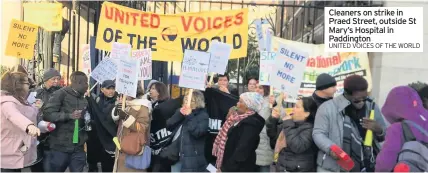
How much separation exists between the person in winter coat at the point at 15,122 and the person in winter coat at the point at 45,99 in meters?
0.93

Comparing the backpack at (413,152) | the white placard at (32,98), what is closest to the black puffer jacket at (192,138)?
the white placard at (32,98)

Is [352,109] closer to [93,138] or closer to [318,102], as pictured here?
[318,102]

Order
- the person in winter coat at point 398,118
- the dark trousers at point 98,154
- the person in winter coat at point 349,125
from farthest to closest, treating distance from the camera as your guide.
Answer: the dark trousers at point 98,154 → the person in winter coat at point 349,125 → the person in winter coat at point 398,118

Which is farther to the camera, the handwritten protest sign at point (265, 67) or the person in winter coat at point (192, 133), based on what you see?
the handwritten protest sign at point (265, 67)

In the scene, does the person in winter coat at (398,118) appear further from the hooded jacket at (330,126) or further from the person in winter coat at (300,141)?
the person in winter coat at (300,141)

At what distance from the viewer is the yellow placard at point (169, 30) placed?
778 centimetres

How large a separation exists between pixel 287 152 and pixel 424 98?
1.51 meters

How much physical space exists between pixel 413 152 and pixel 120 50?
4.26 m

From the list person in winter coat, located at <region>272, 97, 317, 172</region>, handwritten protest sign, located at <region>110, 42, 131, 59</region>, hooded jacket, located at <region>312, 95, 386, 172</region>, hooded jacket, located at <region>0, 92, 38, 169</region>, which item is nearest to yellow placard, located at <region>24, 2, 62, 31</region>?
handwritten protest sign, located at <region>110, 42, 131, 59</region>

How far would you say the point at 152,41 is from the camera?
7938 mm

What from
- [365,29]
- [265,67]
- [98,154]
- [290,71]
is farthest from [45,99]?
[365,29]

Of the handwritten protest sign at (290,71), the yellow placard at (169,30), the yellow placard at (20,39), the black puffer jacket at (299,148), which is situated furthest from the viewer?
the yellow placard at (20,39)

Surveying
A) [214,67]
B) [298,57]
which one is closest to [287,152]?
[298,57]

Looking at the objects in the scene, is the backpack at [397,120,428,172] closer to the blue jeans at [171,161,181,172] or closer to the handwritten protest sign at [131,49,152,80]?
the blue jeans at [171,161,181,172]
